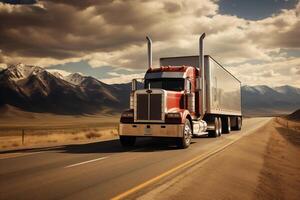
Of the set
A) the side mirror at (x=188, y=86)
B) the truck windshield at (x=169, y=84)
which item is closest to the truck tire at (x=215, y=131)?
the side mirror at (x=188, y=86)

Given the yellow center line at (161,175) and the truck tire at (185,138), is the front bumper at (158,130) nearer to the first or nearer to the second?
the truck tire at (185,138)

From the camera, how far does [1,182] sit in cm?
879

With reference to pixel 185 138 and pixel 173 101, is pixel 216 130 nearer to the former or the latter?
pixel 185 138

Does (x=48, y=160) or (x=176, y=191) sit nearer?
(x=176, y=191)

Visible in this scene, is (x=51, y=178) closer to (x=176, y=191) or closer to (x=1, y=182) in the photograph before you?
(x=1, y=182)

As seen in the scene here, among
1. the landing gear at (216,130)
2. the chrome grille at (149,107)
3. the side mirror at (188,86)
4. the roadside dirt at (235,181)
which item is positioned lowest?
the roadside dirt at (235,181)

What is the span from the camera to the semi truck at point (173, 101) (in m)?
16.3

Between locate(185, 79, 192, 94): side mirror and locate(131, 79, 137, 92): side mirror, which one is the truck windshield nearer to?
locate(185, 79, 192, 94): side mirror

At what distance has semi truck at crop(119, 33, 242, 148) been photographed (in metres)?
16.3

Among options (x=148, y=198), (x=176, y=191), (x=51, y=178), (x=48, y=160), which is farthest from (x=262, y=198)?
(x=48, y=160)

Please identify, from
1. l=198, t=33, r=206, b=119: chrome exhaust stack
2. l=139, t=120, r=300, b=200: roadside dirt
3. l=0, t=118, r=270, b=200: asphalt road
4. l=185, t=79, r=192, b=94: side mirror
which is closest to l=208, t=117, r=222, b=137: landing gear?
l=198, t=33, r=206, b=119: chrome exhaust stack

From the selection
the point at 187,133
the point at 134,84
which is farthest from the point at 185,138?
the point at 134,84

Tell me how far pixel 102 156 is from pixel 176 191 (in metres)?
6.32

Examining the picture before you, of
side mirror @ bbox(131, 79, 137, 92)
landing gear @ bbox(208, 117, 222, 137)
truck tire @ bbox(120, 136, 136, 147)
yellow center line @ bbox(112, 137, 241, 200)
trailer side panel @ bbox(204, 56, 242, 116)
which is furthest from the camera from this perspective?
landing gear @ bbox(208, 117, 222, 137)
